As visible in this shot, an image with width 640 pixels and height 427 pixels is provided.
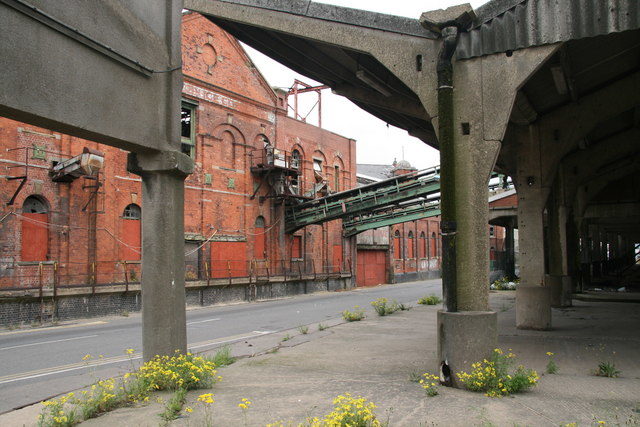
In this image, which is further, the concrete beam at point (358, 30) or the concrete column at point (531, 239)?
the concrete column at point (531, 239)

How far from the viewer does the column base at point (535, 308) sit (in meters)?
11.7

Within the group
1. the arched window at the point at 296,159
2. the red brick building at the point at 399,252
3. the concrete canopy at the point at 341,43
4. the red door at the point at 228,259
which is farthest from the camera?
the red brick building at the point at 399,252

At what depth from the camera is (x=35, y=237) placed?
19.1m

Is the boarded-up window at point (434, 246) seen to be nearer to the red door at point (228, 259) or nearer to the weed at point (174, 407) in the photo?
the red door at point (228, 259)

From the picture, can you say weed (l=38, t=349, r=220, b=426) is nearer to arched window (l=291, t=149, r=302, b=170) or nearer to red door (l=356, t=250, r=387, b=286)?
arched window (l=291, t=149, r=302, b=170)

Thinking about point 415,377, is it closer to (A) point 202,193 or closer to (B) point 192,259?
(B) point 192,259

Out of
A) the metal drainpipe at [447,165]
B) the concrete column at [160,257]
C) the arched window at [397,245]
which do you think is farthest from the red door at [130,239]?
the arched window at [397,245]

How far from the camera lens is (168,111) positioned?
714 centimetres

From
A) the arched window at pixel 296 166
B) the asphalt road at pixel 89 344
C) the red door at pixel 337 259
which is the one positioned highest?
the arched window at pixel 296 166

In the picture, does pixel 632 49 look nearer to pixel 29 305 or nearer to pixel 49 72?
pixel 49 72

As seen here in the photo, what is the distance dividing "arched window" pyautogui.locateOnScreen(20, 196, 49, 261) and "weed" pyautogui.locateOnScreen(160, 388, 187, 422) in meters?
15.8

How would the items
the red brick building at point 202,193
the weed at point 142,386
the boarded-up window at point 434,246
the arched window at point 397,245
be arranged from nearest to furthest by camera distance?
Answer: the weed at point 142,386 → the red brick building at point 202,193 → the arched window at point 397,245 → the boarded-up window at point 434,246

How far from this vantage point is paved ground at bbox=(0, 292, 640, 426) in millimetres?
5281

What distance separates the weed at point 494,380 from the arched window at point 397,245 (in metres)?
39.9
